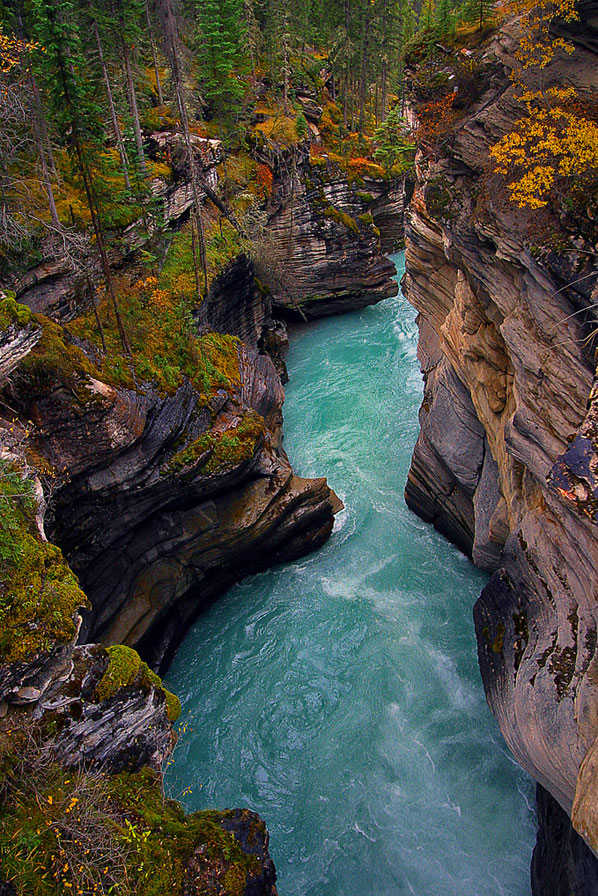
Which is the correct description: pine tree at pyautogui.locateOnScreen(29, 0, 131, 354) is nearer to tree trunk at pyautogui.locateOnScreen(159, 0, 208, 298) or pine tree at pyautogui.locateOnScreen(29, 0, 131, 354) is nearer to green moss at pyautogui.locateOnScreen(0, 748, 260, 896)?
tree trunk at pyautogui.locateOnScreen(159, 0, 208, 298)

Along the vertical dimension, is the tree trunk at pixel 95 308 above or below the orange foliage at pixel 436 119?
below

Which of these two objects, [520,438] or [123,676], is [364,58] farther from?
[123,676]

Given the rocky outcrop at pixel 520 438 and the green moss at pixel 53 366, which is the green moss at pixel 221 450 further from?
the rocky outcrop at pixel 520 438

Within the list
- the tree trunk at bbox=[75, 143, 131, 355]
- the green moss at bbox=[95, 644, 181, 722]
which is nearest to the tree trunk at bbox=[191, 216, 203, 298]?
the tree trunk at bbox=[75, 143, 131, 355]

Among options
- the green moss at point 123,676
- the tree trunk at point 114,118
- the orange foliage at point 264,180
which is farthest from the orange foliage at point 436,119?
the orange foliage at point 264,180

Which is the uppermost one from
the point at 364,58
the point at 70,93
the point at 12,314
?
the point at 364,58

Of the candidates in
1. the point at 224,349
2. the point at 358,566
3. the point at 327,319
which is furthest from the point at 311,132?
the point at 358,566

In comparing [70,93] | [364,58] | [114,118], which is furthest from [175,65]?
[364,58]
